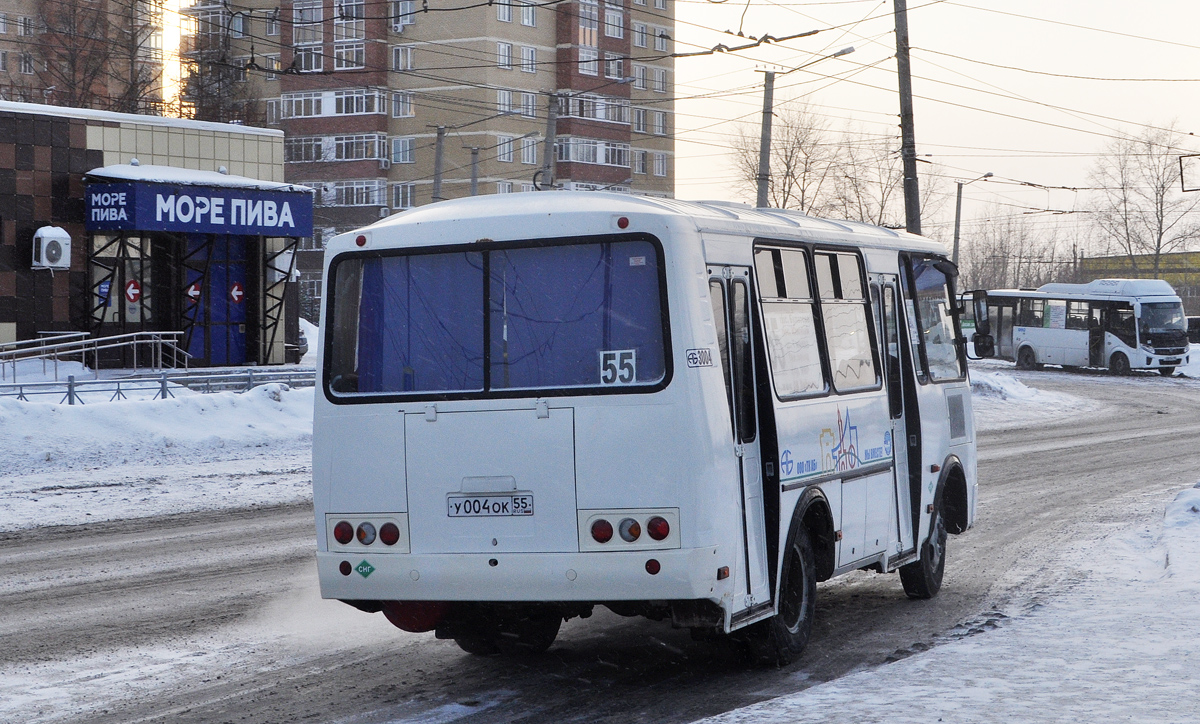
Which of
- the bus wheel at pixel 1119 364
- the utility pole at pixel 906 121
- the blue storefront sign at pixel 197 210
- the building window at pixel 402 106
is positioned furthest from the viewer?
the building window at pixel 402 106

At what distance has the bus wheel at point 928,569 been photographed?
10117 millimetres

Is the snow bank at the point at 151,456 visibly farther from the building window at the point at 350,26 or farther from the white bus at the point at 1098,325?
the building window at the point at 350,26

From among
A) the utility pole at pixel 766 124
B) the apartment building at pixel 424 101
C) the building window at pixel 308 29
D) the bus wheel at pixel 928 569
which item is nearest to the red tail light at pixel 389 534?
the bus wheel at pixel 928 569

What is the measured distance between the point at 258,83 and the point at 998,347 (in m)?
49.6

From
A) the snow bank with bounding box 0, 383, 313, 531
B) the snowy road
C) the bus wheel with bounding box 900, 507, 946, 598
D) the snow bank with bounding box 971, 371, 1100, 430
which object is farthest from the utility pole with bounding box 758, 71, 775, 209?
the bus wheel with bounding box 900, 507, 946, 598

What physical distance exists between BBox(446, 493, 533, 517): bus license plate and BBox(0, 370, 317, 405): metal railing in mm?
13128

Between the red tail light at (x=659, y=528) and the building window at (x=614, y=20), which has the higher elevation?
the building window at (x=614, y=20)

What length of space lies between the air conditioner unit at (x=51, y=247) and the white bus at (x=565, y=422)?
2502 centimetres

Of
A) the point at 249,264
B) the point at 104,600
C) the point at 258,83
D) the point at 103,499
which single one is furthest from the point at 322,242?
the point at 104,600

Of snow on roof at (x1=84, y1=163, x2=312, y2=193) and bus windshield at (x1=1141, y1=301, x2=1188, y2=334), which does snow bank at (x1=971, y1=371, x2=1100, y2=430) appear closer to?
bus windshield at (x1=1141, y1=301, x2=1188, y2=334)

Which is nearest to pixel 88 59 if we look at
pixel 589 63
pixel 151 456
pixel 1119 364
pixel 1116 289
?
pixel 589 63

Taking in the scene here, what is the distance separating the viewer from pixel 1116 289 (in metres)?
48.1

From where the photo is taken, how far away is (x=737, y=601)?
7121mm

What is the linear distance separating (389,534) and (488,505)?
56 centimetres
